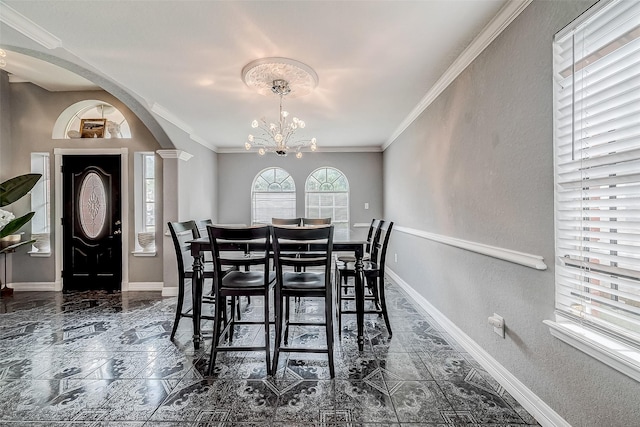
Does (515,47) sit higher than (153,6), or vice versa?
(153,6)

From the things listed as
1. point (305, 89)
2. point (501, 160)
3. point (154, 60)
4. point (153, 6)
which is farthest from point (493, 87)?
point (154, 60)

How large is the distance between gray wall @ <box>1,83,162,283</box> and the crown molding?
217 centimetres

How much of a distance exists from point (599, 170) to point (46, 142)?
19.8 feet

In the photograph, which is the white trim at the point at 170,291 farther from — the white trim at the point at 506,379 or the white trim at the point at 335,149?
the white trim at the point at 506,379

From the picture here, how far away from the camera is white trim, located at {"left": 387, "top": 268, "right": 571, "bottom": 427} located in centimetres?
153

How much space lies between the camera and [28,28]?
1.99 metres

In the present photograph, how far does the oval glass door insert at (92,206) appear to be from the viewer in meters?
4.24

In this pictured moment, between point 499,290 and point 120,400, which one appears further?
point 499,290

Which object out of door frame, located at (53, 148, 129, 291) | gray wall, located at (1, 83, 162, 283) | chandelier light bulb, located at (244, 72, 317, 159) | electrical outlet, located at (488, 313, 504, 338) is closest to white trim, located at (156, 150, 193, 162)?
gray wall, located at (1, 83, 162, 283)

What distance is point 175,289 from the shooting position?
4121 mm

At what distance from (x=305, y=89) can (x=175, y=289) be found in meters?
3.27

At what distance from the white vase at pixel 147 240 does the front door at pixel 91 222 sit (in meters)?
0.31

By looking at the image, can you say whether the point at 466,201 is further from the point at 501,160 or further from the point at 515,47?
the point at 515,47

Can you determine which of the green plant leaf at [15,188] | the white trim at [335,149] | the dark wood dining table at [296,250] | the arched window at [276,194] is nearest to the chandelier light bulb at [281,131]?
the white trim at [335,149]
